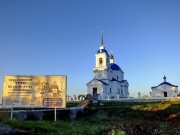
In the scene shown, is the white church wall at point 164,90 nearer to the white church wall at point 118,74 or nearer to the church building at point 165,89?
the church building at point 165,89

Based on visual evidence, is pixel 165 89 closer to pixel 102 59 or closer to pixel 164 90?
pixel 164 90

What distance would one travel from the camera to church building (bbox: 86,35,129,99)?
2362 inches

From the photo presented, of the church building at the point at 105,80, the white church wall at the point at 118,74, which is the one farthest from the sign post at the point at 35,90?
the white church wall at the point at 118,74

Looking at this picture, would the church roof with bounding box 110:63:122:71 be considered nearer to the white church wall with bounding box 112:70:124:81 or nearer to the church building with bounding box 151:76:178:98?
the white church wall with bounding box 112:70:124:81

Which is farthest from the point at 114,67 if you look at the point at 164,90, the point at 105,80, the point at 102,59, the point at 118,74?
the point at 164,90

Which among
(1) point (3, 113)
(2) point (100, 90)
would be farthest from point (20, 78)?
(2) point (100, 90)

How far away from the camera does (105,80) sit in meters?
62.3

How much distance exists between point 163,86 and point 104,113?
35169mm

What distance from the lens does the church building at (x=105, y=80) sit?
60.0m

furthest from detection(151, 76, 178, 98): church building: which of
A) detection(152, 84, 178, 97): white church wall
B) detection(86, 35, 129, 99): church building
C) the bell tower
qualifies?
the bell tower

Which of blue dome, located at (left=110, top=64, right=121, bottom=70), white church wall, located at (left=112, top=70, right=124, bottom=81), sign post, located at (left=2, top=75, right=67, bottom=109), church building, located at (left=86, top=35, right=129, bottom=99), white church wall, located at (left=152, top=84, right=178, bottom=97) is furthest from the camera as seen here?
blue dome, located at (left=110, top=64, right=121, bottom=70)

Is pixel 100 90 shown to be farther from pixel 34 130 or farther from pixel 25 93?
pixel 34 130

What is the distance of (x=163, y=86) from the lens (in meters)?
60.3

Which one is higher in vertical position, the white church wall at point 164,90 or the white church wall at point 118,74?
the white church wall at point 118,74
